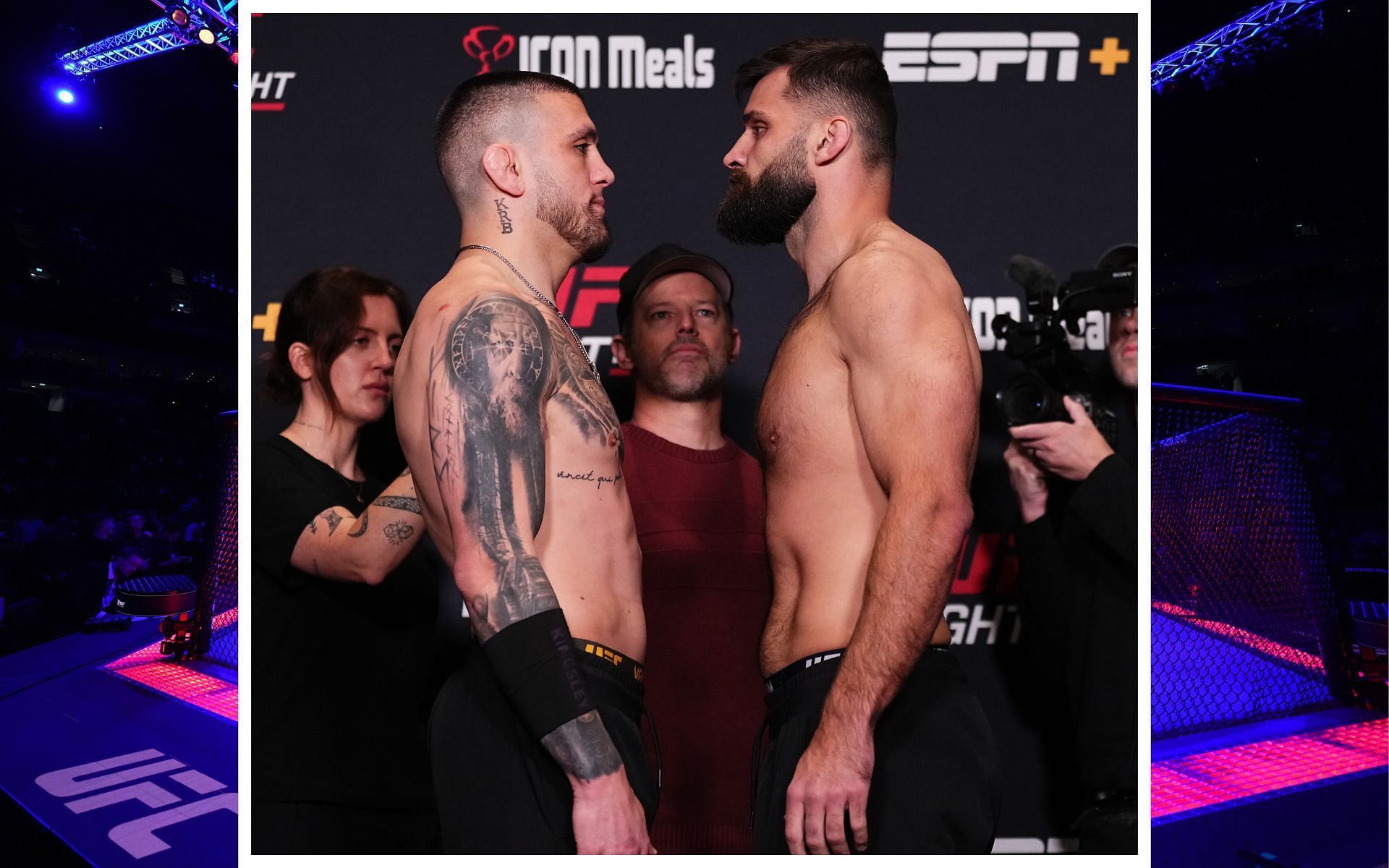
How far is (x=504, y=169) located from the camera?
2338mm

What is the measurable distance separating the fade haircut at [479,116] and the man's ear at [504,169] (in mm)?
24

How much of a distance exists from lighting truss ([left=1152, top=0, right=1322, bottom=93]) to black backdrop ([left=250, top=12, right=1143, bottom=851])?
0.47ft

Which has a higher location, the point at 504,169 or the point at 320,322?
the point at 504,169

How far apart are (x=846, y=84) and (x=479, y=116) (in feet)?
3.53

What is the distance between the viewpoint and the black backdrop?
254 cm

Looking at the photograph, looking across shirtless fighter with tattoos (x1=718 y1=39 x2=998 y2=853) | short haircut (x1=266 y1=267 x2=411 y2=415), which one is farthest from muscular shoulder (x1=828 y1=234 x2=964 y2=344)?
short haircut (x1=266 y1=267 x2=411 y2=415)

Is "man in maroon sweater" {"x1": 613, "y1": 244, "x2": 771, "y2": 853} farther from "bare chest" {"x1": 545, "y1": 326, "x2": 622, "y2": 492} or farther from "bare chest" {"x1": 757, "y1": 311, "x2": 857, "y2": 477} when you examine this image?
"bare chest" {"x1": 757, "y1": 311, "x2": 857, "y2": 477}

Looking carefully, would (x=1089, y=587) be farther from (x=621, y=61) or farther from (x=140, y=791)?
(x=140, y=791)

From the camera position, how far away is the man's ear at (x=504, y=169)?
2.32 m

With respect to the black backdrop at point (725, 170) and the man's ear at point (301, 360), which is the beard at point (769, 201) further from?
the man's ear at point (301, 360)

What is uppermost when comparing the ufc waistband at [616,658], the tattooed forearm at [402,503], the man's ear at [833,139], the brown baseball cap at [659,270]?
the man's ear at [833,139]

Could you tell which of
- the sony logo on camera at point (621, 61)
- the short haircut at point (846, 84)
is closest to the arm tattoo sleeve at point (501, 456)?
the sony logo on camera at point (621, 61)

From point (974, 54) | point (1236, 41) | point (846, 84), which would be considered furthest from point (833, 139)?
point (1236, 41)

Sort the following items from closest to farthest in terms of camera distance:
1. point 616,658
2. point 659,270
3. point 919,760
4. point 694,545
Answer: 1. point 919,760
2. point 616,658
3. point 694,545
4. point 659,270
